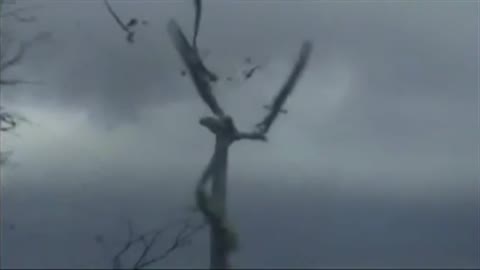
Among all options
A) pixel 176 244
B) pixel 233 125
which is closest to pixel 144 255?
pixel 176 244

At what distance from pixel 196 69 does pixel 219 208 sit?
193cm

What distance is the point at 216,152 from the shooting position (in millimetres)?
28422

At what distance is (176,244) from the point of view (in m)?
28.9

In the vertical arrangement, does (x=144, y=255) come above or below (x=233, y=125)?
below

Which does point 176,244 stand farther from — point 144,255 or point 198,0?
point 198,0

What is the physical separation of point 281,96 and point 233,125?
78 centimetres

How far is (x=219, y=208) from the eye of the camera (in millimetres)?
28219

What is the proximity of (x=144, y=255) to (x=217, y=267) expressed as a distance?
49.4 inches

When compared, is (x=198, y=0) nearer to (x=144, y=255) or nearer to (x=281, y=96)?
(x=281, y=96)

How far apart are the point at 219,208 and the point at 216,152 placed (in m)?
0.79

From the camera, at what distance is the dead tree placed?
28188 mm

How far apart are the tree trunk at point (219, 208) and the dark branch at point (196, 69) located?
0.46 m

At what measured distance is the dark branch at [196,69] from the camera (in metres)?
28.2

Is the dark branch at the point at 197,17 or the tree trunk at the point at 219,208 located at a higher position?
the dark branch at the point at 197,17
